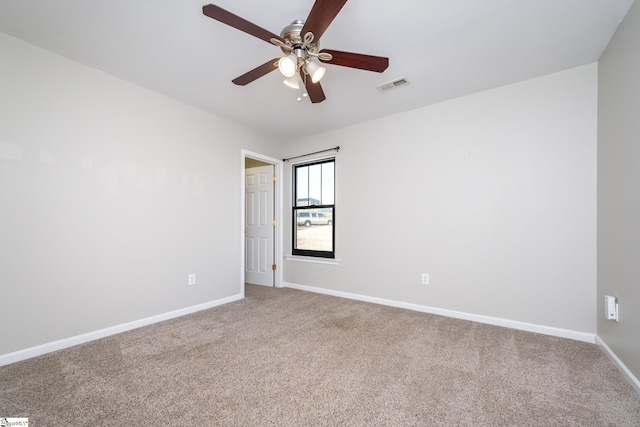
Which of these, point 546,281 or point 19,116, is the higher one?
point 19,116

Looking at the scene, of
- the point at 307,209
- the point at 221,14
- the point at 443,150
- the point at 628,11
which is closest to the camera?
the point at 221,14

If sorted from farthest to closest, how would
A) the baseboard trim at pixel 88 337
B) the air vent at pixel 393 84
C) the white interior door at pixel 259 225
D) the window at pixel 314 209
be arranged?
the white interior door at pixel 259 225 → the window at pixel 314 209 → the air vent at pixel 393 84 → the baseboard trim at pixel 88 337

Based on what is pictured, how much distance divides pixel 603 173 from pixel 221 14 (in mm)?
3029

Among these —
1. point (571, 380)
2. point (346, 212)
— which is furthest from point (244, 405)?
point (346, 212)

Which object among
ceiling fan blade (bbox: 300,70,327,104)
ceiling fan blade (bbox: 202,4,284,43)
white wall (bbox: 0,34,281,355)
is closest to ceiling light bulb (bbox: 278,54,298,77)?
ceiling fan blade (bbox: 202,4,284,43)

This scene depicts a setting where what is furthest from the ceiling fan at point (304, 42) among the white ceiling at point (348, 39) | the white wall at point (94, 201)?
the white wall at point (94, 201)

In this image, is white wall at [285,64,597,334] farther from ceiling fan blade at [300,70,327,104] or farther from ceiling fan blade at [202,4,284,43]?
ceiling fan blade at [202,4,284,43]

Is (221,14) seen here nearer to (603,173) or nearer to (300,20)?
(300,20)

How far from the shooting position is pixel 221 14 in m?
1.37

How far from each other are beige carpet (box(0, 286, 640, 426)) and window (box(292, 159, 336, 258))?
63.1 inches

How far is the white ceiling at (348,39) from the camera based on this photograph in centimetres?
173

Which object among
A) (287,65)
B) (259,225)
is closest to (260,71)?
(287,65)

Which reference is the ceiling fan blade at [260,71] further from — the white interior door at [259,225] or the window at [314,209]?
the white interior door at [259,225]

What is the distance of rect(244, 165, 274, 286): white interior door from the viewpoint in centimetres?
445
